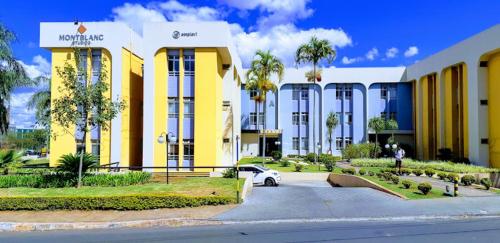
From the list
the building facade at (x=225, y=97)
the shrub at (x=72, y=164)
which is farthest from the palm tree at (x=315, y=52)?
the shrub at (x=72, y=164)

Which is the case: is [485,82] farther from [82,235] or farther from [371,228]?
[82,235]

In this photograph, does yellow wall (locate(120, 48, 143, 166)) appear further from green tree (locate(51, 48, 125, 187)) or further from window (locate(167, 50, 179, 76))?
green tree (locate(51, 48, 125, 187))

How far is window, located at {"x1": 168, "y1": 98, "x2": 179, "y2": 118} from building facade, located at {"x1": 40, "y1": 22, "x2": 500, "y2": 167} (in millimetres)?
68

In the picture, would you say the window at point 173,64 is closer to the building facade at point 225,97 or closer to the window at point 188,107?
the building facade at point 225,97

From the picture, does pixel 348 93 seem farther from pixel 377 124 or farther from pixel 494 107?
pixel 494 107

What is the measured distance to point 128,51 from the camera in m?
31.1

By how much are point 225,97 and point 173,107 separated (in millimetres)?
7942

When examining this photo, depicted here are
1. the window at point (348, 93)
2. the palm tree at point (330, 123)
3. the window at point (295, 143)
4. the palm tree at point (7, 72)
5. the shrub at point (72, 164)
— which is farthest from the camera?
the window at point (295, 143)

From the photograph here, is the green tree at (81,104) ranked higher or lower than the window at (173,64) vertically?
lower

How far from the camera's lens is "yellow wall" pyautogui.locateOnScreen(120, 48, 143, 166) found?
30.3 metres

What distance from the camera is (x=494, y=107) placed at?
34938mm

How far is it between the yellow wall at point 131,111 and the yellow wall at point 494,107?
2763 cm

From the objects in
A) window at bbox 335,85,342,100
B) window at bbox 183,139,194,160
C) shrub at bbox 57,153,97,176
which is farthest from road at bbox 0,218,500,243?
window at bbox 335,85,342,100

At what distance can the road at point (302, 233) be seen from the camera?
10.3 m
